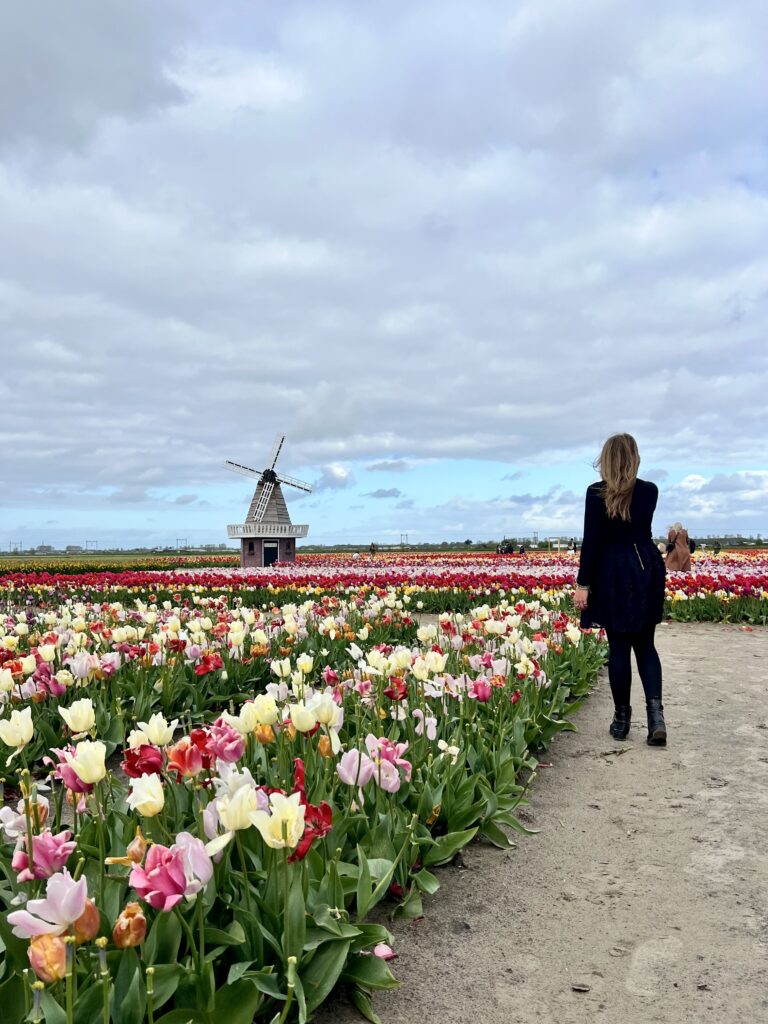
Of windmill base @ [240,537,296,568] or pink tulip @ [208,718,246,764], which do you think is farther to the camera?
windmill base @ [240,537,296,568]

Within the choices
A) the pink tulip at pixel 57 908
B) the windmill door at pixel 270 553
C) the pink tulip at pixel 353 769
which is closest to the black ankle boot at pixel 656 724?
the pink tulip at pixel 353 769

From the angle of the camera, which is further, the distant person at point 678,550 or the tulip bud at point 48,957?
the distant person at point 678,550

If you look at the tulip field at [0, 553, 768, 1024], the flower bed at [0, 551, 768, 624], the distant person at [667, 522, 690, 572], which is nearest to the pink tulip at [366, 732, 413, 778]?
the tulip field at [0, 553, 768, 1024]

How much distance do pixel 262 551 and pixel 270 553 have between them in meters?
0.49

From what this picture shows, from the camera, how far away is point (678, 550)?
17.7 metres

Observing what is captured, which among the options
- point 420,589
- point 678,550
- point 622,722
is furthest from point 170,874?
point 678,550

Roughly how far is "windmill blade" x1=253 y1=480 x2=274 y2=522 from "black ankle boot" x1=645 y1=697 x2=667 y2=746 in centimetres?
3025

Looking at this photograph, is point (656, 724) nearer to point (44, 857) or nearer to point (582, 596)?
point (582, 596)

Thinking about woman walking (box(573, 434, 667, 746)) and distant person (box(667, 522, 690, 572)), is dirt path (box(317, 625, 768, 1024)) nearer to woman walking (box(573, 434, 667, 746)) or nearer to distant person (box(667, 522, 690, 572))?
woman walking (box(573, 434, 667, 746))

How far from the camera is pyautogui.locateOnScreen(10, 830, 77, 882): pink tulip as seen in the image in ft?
7.21

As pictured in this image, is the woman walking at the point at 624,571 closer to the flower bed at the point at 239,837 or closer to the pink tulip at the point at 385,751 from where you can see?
the flower bed at the point at 239,837

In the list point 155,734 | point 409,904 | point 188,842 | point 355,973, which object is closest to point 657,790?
point 409,904

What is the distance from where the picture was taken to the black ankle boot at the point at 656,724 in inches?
220

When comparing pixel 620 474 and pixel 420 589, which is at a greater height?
pixel 620 474
